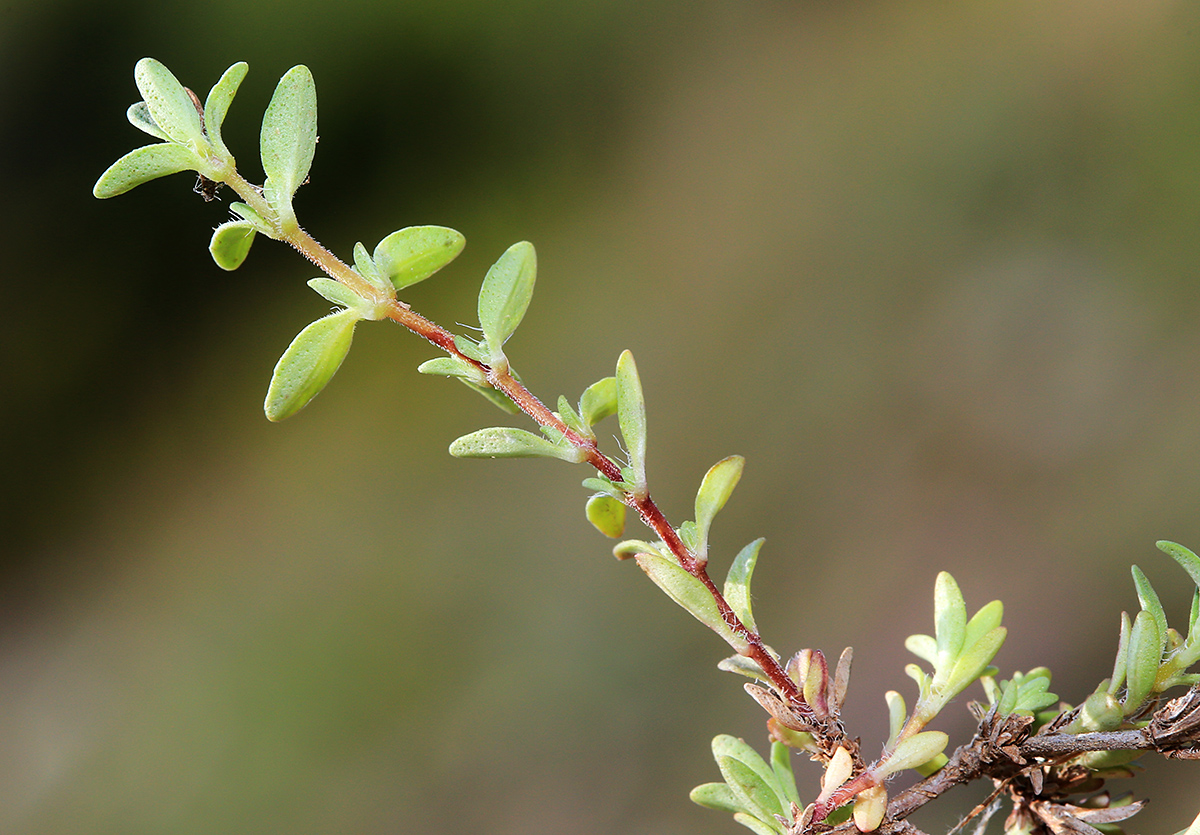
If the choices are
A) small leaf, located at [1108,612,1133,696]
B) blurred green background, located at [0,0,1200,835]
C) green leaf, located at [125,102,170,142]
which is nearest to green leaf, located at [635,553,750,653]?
Answer: small leaf, located at [1108,612,1133,696]

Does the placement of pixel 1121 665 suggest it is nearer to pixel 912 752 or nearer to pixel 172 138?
pixel 912 752

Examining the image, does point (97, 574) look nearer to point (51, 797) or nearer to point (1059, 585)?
point (51, 797)

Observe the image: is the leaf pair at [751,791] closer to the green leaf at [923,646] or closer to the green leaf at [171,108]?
the green leaf at [923,646]

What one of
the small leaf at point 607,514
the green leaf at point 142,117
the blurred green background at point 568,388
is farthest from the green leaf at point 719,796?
the blurred green background at point 568,388

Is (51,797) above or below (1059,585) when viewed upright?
above

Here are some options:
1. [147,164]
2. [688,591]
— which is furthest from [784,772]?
[147,164]

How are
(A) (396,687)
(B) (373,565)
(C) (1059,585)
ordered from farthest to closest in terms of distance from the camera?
(B) (373,565)
(A) (396,687)
(C) (1059,585)

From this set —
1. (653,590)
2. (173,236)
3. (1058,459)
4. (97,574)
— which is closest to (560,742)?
(653,590)
